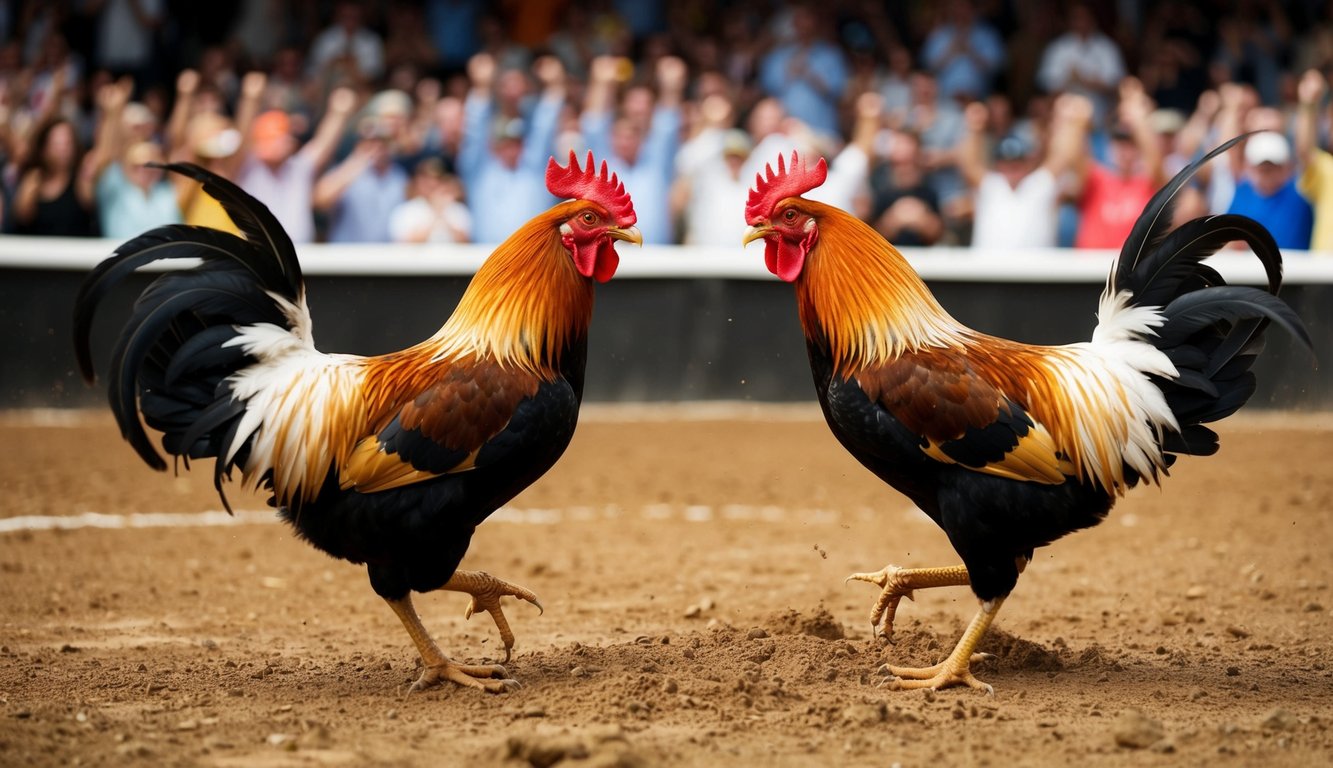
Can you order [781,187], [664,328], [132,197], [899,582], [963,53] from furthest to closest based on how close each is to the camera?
[963,53] < [132,197] < [664,328] < [899,582] < [781,187]

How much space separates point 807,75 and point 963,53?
68.2 inches

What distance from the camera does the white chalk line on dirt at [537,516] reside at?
906 cm

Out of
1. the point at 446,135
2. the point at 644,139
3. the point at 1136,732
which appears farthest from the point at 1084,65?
the point at 1136,732

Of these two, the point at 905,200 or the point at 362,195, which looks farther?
the point at 905,200

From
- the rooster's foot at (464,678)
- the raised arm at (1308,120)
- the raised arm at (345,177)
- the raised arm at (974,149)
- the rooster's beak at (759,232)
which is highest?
the raised arm at (1308,120)

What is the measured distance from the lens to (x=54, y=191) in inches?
522

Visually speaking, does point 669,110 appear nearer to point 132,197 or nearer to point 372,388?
point 132,197

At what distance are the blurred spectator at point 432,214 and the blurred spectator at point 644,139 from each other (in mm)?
1402

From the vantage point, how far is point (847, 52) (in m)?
16.7

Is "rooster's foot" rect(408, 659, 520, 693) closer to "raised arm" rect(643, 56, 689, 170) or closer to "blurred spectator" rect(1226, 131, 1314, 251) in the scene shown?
"raised arm" rect(643, 56, 689, 170)

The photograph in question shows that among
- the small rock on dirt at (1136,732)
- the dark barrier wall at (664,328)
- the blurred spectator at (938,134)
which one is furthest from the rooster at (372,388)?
the blurred spectator at (938,134)

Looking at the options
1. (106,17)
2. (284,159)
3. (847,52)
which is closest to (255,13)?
(106,17)

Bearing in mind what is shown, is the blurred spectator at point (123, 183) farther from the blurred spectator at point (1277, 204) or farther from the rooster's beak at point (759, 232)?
the blurred spectator at point (1277, 204)

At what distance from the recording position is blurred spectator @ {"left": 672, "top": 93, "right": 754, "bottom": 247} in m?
13.6
